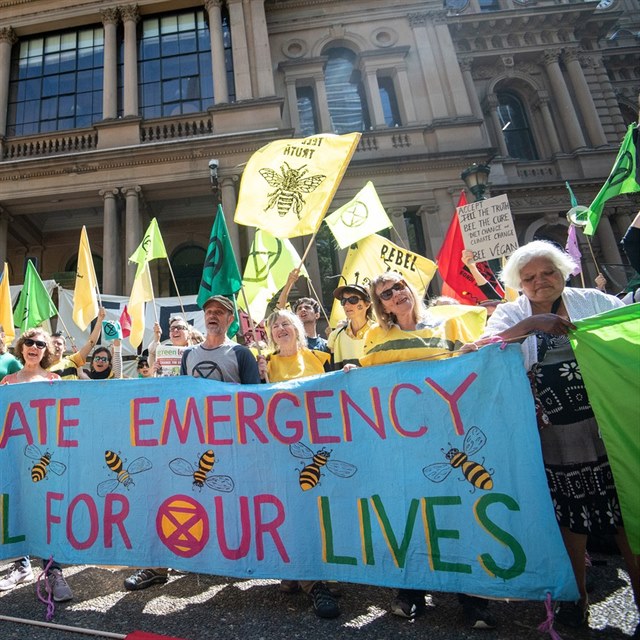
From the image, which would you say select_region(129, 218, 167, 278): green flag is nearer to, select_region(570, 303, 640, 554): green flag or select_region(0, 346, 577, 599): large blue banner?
select_region(0, 346, 577, 599): large blue banner

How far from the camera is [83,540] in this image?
2910 mm

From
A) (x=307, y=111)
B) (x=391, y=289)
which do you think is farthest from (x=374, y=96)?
(x=391, y=289)

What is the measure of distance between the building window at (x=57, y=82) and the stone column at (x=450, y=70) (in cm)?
1280

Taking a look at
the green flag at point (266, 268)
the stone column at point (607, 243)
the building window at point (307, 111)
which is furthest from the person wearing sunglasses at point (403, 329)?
the stone column at point (607, 243)

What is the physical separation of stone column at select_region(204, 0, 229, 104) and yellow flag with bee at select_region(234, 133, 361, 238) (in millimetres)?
11176

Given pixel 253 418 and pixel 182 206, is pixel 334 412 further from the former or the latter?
pixel 182 206

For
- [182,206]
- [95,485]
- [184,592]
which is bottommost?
[184,592]

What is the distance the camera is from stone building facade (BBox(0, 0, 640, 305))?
13617 millimetres

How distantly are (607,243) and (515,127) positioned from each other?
6458mm

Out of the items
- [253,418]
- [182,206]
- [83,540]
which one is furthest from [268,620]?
[182,206]

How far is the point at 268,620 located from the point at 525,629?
1462 millimetres

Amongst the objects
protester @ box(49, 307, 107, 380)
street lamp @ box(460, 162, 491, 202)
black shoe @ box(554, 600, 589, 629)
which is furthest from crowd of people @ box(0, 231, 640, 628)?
street lamp @ box(460, 162, 491, 202)

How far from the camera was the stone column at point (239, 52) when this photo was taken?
1421 cm

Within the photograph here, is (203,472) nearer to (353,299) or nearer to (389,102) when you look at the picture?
(353,299)
